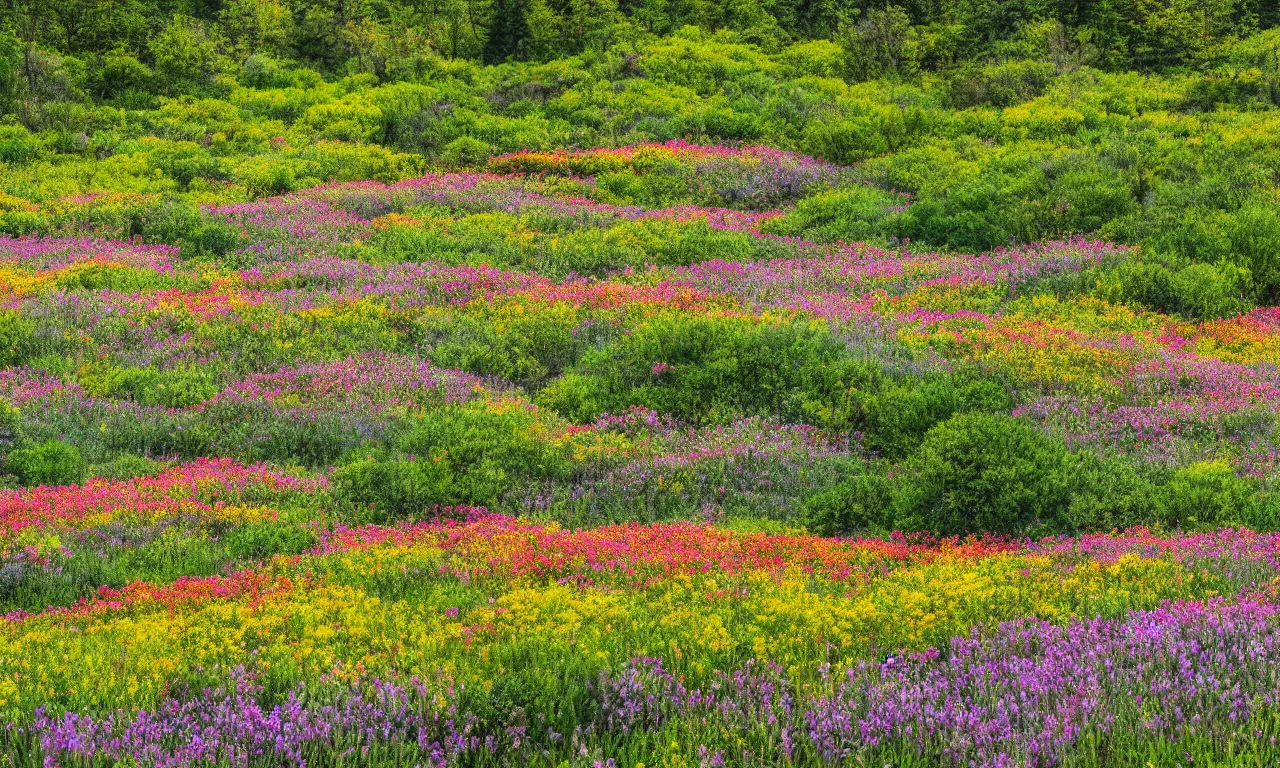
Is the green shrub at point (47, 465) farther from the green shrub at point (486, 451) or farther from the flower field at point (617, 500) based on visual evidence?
the green shrub at point (486, 451)

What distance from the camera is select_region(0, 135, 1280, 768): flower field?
137 inches

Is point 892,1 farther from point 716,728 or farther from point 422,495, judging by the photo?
point 716,728

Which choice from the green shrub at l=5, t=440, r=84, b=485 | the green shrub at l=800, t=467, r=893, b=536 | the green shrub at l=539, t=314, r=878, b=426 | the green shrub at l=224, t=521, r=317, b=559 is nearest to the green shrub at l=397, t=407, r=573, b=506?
the green shrub at l=539, t=314, r=878, b=426

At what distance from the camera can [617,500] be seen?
26.7 feet

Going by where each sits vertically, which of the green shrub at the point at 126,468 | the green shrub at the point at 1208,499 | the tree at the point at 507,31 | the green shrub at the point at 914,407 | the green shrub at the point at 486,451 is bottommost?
the green shrub at the point at 126,468

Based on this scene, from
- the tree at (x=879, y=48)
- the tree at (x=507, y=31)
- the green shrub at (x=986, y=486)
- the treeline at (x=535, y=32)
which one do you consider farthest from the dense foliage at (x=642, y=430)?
the tree at (x=507, y=31)

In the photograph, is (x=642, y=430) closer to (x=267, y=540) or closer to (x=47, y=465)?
(x=267, y=540)

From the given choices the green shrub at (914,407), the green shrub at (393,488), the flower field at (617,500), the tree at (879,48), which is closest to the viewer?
the flower field at (617,500)

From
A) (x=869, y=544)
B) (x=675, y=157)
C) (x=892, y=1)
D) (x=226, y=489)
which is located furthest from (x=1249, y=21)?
(x=226, y=489)

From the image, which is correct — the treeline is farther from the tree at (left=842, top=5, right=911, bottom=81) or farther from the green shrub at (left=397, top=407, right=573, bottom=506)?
the green shrub at (left=397, top=407, right=573, bottom=506)

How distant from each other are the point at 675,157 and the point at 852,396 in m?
13.6

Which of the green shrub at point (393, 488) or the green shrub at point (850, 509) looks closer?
the green shrub at point (850, 509)

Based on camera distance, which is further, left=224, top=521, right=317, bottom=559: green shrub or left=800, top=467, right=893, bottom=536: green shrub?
left=800, top=467, right=893, bottom=536: green shrub

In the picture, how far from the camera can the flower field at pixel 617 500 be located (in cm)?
348
